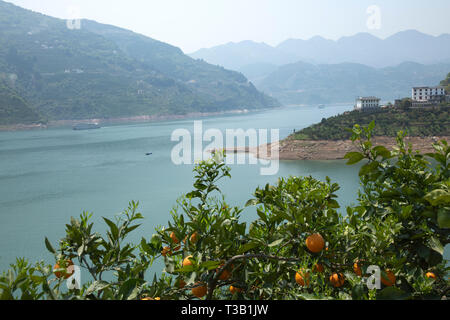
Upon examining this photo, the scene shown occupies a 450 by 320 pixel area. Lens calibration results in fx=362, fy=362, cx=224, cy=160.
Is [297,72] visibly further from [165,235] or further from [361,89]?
[165,235]

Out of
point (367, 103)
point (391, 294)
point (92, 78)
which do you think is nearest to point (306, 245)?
point (391, 294)

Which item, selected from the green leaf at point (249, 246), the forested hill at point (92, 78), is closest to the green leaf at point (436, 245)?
the green leaf at point (249, 246)

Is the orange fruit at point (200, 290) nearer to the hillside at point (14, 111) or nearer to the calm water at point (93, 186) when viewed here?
the calm water at point (93, 186)

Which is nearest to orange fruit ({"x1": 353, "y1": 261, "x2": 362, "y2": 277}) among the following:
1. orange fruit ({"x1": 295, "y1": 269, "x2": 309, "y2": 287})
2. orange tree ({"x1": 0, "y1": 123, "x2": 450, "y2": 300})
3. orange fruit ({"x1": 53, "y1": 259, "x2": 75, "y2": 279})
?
orange tree ({"x1": 0, "y1": 123, "x2": 450, "y2": 300})

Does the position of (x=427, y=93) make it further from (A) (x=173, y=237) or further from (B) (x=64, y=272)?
(B) (x=64, y=272)

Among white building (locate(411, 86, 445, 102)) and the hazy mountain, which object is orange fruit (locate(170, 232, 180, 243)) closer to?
white building (locate(411, 86, 445, 102))
